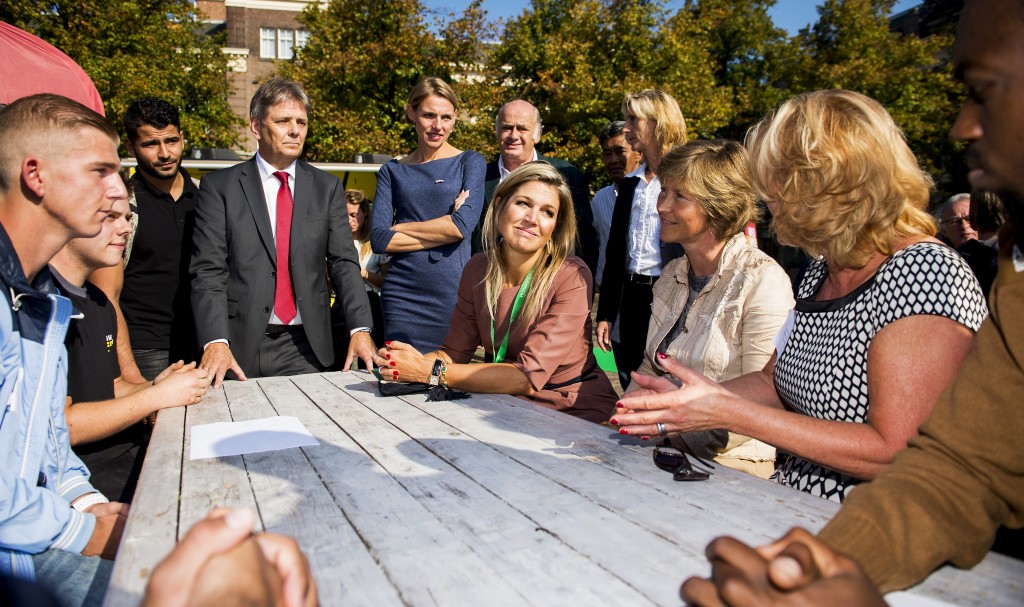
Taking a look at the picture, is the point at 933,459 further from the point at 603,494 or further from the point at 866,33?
the point at 866,33

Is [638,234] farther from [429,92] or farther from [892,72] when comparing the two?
[892,72]

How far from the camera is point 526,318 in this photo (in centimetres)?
306

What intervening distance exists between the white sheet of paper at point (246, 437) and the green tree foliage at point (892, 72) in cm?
2060

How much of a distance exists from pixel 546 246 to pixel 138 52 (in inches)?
719

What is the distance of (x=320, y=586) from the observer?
1180 mm

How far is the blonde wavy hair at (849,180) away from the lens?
188 cm

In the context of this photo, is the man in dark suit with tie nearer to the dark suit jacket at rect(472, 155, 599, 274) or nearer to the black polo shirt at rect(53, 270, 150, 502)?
the dark suit jacket at rect(472, 155, 599, 274)

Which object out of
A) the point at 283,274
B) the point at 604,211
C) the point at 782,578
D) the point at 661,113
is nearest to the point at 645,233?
the point at 661,113

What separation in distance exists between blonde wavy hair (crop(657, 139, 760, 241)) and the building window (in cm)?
3394

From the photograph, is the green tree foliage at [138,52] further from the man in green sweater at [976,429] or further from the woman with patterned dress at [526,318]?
the man in green sweater at [976,429]

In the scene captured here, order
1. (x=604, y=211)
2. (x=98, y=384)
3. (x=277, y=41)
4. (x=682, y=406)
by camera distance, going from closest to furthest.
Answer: (x=682, y=406), (x=98, y=384), (x=604, y=211), (x=277, y=41)

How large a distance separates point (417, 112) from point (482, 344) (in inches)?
67.2

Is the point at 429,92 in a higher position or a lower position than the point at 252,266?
higher

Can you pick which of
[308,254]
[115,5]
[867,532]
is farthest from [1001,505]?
[115,5]
